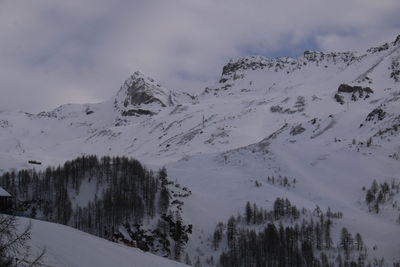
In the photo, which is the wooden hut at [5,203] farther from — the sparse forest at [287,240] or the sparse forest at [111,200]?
the sparse forest at [287,240]

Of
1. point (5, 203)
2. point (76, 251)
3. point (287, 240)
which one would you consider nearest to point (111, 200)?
point (287, 240)

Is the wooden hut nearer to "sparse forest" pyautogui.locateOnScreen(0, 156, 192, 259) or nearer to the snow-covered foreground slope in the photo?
the snow-covered foreground slope

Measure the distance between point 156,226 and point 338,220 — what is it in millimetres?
37405

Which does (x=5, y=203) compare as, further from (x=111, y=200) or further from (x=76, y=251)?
(x=111, y=200)

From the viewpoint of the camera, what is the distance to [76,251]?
1524 inches

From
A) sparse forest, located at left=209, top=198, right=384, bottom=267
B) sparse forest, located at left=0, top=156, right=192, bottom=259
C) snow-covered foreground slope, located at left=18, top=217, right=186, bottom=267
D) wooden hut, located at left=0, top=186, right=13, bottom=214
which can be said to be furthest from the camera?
sparse forest, located at left=0, top=156, right=192, bottom=259

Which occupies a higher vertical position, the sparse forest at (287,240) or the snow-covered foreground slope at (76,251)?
the snow-covered foreground slope at (76,251)

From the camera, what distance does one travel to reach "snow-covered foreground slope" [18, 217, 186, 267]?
3515 cm

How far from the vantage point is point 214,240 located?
A: 112938 mm

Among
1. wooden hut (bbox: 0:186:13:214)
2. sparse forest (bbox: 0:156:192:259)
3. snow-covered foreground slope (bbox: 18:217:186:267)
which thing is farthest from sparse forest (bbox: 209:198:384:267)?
snow-covered foreground slope (bbox: 18:217:186:267)

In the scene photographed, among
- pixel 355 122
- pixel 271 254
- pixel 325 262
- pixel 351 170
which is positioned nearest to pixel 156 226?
pixel 271 254

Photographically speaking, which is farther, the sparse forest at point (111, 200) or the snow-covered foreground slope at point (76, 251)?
the sparse forest at point (111, 200)

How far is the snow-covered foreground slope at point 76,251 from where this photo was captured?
35.1m

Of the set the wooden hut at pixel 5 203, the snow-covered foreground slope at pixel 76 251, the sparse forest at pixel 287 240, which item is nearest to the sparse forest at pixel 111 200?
the sparse forest at pixel 287 240
